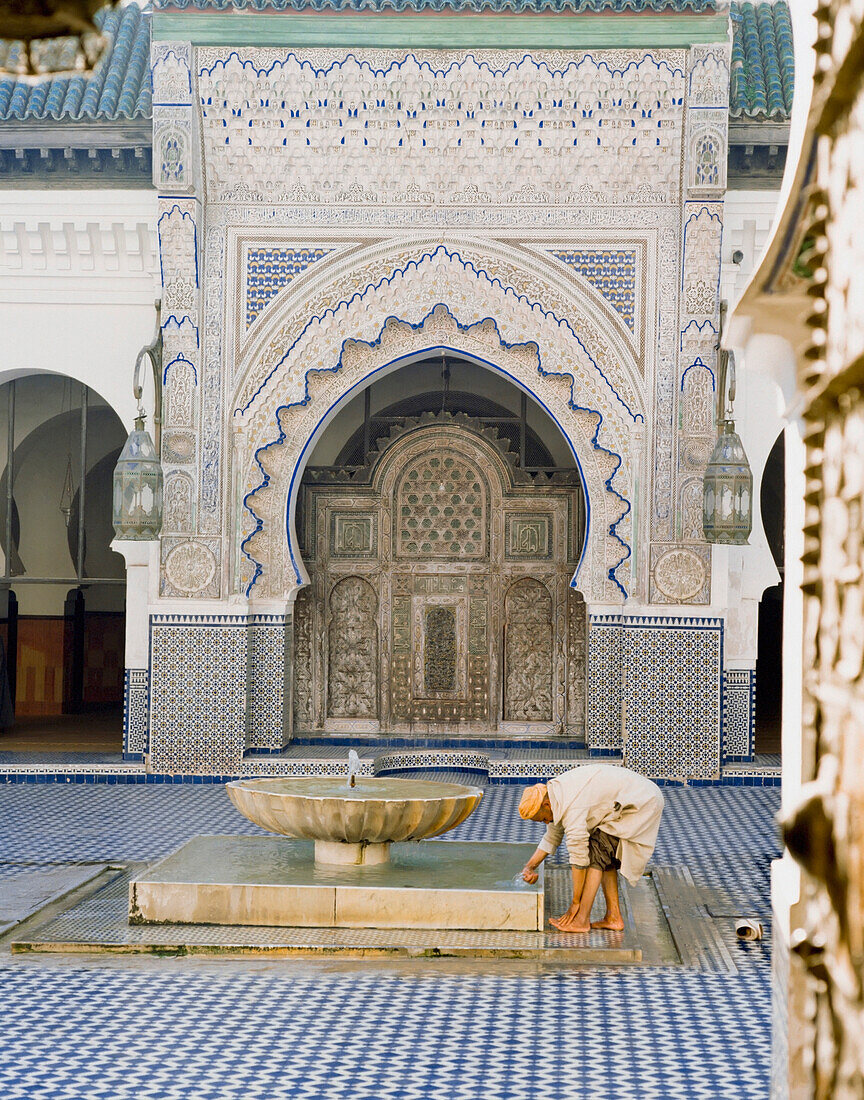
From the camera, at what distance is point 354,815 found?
140 inches

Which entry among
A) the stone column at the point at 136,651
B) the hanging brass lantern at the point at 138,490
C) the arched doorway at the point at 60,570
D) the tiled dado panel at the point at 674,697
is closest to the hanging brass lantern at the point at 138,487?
the hanging brass lantern at the point at 138,490

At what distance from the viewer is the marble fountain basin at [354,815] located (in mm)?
3549

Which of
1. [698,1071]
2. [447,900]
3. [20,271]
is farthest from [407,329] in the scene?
[698,1071]

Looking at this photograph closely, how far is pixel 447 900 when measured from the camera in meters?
3.44

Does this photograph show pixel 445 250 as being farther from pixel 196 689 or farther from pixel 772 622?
pixel 772 622

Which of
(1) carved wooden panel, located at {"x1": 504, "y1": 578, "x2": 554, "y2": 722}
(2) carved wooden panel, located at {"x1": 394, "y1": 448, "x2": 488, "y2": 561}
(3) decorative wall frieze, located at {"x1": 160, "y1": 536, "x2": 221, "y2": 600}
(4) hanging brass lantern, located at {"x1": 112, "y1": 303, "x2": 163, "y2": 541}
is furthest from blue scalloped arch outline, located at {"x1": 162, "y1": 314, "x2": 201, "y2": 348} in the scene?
(1) carved wooden panel, located at {"x1": 504, "y1": 578, "x2": 554, "y2": 722}

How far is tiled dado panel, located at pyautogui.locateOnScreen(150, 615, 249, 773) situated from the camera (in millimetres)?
5945

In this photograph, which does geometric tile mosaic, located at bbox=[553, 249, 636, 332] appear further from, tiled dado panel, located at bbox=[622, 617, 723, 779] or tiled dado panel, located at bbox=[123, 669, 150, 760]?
tiled dado panel, located at bbox=[123, 669, 150, 760]

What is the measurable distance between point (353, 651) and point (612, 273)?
7.05ft

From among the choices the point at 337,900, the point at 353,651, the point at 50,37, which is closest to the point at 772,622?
the point at 353,651

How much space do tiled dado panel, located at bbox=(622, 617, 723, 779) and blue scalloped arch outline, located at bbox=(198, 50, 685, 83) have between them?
7.06 feet

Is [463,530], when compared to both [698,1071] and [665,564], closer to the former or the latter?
[665,564]

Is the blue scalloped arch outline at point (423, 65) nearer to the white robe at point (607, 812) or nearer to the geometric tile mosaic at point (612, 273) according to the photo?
the geometric tile mosaic at point (612, 273)

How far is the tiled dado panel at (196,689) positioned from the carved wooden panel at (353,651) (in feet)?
2.80
